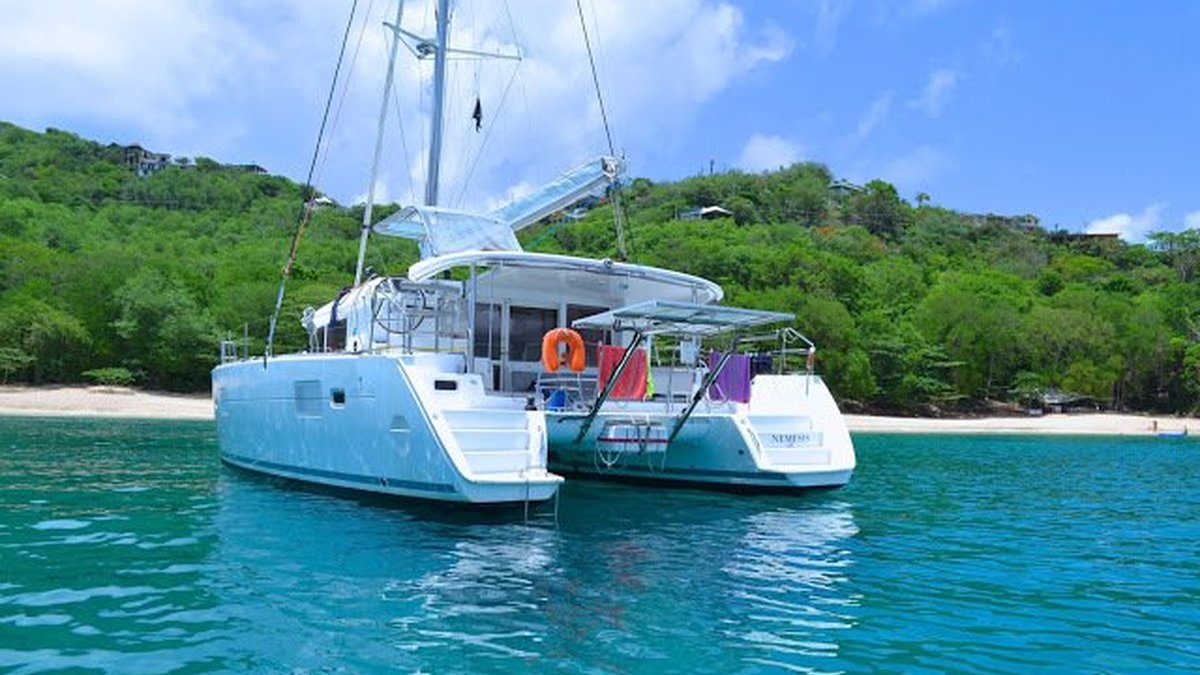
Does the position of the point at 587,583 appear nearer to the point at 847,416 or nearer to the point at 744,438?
the point at 744,438

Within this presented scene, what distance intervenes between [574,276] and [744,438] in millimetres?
3533

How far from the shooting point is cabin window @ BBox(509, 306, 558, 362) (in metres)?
14.3

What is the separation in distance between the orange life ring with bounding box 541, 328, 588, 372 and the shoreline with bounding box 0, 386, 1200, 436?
Answer: 28751mm

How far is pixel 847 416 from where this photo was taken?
162 feet

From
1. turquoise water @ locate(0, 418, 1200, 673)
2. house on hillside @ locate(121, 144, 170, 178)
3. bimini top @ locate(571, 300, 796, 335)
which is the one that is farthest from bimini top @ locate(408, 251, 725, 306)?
house on hillside @ locate(121, 144, 170, 178)

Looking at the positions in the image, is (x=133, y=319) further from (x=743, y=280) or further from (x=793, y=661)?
(x=793, y=661)

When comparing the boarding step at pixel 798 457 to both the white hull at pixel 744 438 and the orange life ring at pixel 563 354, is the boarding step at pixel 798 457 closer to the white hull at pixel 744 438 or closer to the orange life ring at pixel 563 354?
the white hull at pixel 744 438

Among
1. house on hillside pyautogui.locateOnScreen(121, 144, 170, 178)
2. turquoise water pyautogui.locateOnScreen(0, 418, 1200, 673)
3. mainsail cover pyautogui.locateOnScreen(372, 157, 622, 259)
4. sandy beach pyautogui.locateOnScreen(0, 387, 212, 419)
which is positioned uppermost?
house on hillside pyautogui.locateOnScreen(121, 144, 170, 178)

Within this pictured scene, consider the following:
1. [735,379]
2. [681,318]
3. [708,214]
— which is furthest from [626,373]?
[708,214]

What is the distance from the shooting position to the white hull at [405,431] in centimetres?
1010

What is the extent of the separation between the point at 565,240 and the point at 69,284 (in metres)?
38.8

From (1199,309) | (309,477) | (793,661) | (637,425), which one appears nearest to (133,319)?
(309,477)

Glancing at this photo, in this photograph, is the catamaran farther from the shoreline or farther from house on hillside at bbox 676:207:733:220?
house on hillside at bbox 676:207:733:220

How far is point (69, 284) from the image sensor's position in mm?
47094
